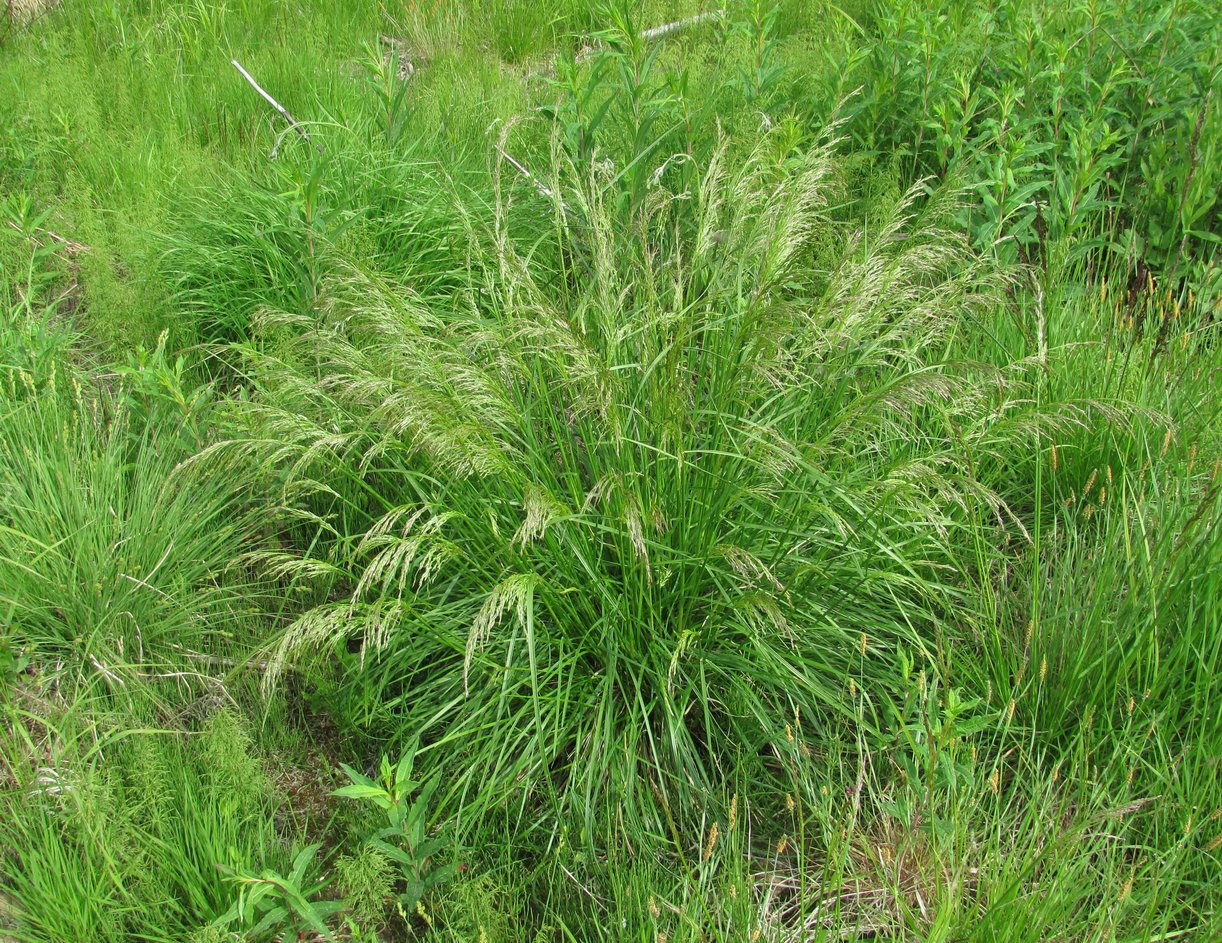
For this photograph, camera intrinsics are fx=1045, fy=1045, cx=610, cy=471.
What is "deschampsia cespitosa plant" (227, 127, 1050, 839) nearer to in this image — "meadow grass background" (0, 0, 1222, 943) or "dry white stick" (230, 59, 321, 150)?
"meadow grass background" (0, 0, 1222, 943)

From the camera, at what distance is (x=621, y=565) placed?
258 centimetres

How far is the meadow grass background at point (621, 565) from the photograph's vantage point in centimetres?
220

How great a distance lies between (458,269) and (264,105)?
63.2 inches

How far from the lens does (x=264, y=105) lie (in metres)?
4.63

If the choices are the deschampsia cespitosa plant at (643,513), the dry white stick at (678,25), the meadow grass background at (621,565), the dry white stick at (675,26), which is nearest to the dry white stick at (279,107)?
the meadow grass background at (621,565)

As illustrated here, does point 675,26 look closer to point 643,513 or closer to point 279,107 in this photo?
point 279,107

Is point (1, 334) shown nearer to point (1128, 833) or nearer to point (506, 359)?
point (506, 359)

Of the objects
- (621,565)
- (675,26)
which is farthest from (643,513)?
(675,26)

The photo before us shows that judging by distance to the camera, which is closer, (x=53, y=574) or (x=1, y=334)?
(x=53, y=574)

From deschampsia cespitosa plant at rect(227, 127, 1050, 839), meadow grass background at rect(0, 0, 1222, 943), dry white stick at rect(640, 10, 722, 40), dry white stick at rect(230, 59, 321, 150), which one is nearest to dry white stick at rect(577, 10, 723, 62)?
dry white stick at rect(640, 10, 722, 40)

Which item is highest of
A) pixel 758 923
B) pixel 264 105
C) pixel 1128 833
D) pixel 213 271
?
pixel 264 105

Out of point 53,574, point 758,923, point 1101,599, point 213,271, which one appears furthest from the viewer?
point 213,271

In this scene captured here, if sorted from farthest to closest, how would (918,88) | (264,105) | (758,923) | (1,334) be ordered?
(264,105) → (918,88) → (1,334) → (758,923)

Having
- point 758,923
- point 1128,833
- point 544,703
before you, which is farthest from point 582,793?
point 1128,833
